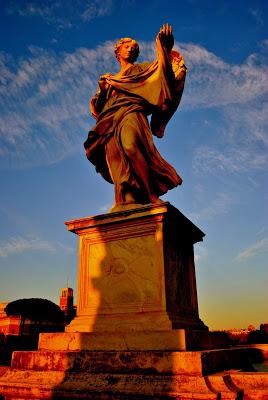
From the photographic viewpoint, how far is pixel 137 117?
5.31 metres

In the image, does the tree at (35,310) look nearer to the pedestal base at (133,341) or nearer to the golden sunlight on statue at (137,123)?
the golden sunlight on statue at (137,123)

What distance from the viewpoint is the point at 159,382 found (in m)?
3.16

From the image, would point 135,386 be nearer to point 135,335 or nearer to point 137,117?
point 135,335

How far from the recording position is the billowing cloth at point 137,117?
5.19m

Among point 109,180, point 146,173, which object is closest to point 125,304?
point 146,173

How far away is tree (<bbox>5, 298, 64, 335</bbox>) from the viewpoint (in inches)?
1731

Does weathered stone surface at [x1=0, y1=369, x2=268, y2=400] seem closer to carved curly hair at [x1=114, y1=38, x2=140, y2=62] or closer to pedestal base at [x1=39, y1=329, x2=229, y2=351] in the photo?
pedestal base at [x1=39, y1=329, x2=229, y2=351]

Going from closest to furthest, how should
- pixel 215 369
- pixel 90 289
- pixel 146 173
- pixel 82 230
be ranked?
pixel 215 369 → pixel 90 289 → pixel 82 230 → pixel 146 173

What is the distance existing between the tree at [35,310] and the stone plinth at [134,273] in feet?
138

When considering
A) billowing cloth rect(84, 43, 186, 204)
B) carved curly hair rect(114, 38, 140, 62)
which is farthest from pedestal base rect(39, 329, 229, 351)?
carved curly hair rect(114, 38, 140, 62)

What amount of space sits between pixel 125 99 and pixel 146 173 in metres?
1.32

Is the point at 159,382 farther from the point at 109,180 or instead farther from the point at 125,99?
the point at 125,99

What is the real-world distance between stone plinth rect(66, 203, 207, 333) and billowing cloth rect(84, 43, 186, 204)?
2.41 feet

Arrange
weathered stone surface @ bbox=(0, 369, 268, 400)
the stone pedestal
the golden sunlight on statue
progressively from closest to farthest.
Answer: weathered stone surface @ bbox=(0, 369, 268, 400)
the stone pedestal
the golden sunlight on statue
